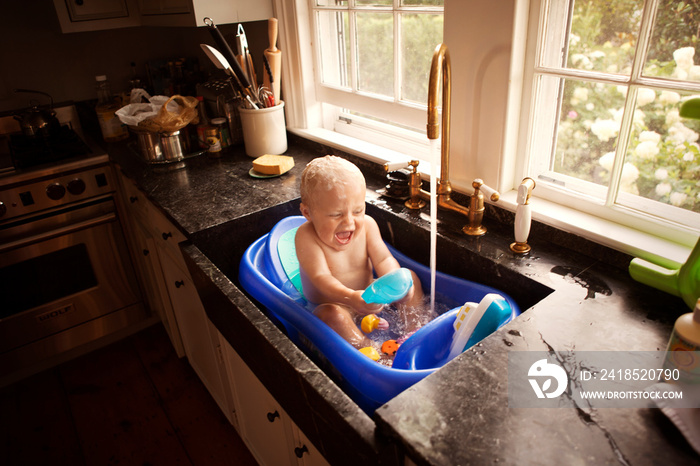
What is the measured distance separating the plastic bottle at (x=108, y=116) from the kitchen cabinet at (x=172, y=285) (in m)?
0.31

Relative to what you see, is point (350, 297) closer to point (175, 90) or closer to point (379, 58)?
point (379, 58)

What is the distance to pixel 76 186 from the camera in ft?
6.82

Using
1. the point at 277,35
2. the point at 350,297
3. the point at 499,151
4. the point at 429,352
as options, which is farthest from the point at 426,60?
the point at 429,352

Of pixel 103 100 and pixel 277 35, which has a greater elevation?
pixel 277 35

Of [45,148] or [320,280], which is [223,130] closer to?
[45,148]

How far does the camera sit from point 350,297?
1.24m

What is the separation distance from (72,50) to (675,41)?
2.67 meters

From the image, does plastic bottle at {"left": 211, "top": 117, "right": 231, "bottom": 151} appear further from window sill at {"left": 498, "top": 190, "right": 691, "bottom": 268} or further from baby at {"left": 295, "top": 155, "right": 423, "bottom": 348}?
window sill at {"left": 498, "top": 190, "right": 691, "bottom": 268}

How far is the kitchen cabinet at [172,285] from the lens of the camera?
5.47 feet

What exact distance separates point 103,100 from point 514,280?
7.24ft

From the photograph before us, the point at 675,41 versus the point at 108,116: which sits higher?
the point at 675,41

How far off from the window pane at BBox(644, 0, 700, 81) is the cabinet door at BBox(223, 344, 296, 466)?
118cm

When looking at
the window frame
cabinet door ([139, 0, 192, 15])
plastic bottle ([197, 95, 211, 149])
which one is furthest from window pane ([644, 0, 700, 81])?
plastic bottle ([197, 95, 211, 149])

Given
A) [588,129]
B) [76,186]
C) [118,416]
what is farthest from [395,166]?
[118,416]
